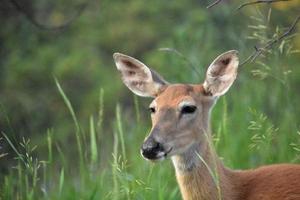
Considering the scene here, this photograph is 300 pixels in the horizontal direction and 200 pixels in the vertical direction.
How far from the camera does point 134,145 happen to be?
9008 mm

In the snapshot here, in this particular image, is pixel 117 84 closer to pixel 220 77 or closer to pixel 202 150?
pixel 220 77

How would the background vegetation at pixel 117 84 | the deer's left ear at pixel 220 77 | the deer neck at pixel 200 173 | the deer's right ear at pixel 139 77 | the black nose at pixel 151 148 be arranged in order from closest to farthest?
1. the black nose at pixel 151 148
2. the deer neck at pixel 200 173
3. the deer's left ear at pixel 220 77
4. the deer's right ear at pixel 139 77
5. the background vegetation at pixel 117 84

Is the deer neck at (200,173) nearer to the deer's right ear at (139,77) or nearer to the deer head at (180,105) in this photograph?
the deer head at (180,105)

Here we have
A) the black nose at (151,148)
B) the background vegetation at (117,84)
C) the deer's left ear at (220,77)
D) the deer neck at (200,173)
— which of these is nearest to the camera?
the black nose at (151,148)

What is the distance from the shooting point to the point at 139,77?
7.36 meters

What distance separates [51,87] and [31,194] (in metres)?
8.60

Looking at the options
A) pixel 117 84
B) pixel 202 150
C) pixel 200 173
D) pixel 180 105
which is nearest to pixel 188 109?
pixel 180 105

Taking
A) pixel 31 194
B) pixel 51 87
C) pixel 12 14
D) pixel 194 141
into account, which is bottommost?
pixel 51 87

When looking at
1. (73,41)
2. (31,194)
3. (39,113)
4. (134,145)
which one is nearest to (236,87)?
(134,145)

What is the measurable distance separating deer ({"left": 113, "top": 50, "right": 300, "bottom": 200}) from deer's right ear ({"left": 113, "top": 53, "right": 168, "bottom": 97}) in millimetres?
180

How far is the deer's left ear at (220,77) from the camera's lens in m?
6.97

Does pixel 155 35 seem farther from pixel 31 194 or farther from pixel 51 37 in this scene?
pixel 31 194

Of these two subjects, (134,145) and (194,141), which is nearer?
(194,141)

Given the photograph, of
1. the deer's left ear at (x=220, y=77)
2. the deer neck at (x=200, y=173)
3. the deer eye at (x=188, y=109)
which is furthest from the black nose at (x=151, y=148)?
the deer's left ear at (x=220, y=77)
